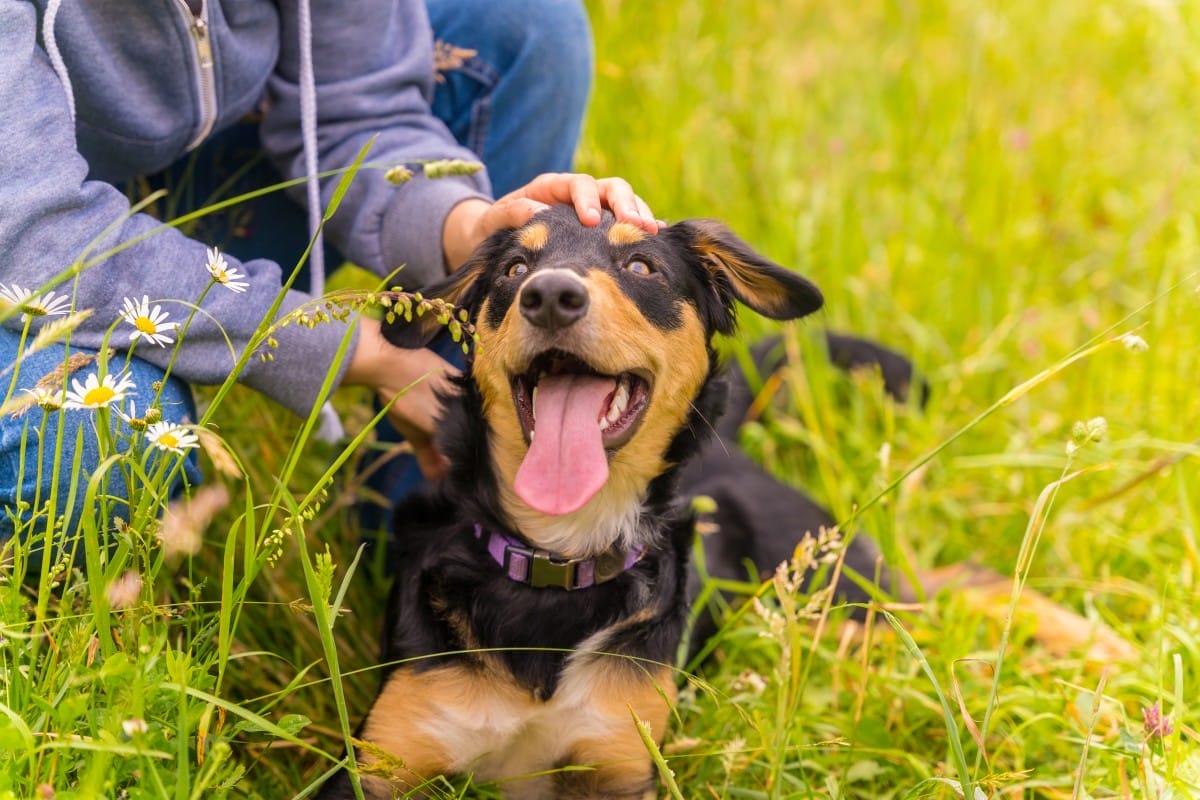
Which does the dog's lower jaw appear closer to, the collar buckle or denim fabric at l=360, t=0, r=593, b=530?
the collar buckle

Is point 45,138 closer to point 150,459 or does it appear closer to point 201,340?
point 201,340

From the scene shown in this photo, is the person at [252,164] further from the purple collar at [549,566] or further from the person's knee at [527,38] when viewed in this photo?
the purple collar at [549,566]

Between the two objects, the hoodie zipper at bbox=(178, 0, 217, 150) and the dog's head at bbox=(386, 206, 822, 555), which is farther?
the hoodie zipper at bbox=(178, 0, 217, 150)

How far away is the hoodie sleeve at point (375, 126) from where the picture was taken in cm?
261

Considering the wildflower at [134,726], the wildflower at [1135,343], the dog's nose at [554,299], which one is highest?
the wildflower at [1135,343]

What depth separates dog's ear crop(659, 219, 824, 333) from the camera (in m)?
2.21

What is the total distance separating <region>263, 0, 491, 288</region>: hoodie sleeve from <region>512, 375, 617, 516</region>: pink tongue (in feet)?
2.11

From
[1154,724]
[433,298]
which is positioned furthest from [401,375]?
[1154,724]

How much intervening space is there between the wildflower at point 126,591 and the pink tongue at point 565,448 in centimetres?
65

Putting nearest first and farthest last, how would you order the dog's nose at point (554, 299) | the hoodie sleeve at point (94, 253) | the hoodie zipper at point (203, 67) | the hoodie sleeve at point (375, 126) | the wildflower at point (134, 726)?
the wildflower at point (134, 726) → the dog's nose at point (554, 299) → the hoodie sleeve at point (94, 253) → the hoodie zipper at point (203, 67) → the hoodie sleeve at point (375, 126)

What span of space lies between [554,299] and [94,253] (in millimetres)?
893

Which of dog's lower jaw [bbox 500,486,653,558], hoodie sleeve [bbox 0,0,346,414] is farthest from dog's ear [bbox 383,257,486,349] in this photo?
dog's lower jaw [bbox 500,486,653,558]

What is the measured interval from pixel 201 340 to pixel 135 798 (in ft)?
3.27

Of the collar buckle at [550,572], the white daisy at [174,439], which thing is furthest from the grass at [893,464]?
the collar buckle at [550,572]
